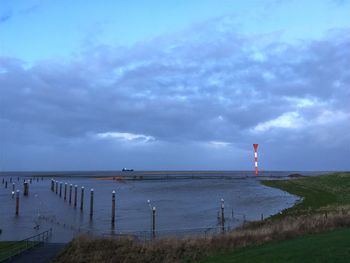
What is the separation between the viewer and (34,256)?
86.6ft

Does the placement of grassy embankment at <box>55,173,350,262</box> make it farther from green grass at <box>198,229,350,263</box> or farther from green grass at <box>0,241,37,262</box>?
green grass at <box>0,241,37,262</box>

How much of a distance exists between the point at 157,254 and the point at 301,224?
901 cm

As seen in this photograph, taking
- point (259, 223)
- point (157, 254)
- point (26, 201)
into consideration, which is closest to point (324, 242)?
point (157, 254)

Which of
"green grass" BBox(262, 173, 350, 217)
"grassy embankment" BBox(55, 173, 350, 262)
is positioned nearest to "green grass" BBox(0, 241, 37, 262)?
"grassy embankment" BBox(55, 173, 350, 262)

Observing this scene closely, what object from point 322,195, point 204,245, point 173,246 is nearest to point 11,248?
point 173,246

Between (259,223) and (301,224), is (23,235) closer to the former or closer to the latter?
(259,223)

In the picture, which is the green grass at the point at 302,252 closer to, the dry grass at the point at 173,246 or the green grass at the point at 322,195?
the dry grass at the point at 173,246

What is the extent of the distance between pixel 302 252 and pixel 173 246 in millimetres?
8926

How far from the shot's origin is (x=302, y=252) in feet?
59.8

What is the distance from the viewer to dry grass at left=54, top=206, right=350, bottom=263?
24.3 metres

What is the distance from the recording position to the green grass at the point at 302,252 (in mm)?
16842

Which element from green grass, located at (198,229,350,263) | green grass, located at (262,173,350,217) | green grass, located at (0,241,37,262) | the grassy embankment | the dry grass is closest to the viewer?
green grass, located at (198,229,350,263)

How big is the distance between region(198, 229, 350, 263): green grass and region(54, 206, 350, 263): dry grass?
1.77 meters

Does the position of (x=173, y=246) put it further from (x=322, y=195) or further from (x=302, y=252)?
(x=322, y=195)
